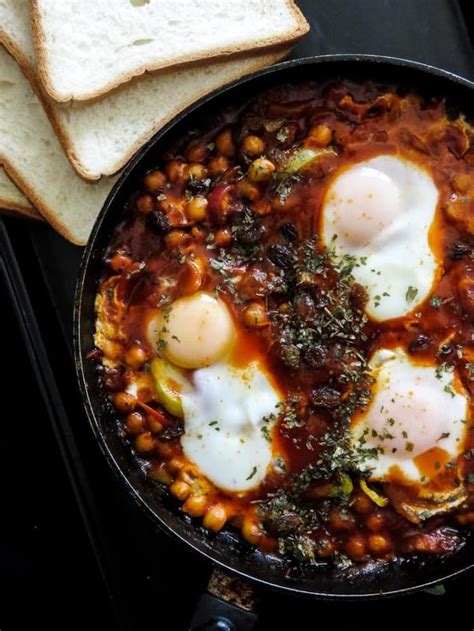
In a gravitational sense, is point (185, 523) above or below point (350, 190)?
below

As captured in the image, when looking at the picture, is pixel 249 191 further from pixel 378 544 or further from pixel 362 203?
pixel 378 544

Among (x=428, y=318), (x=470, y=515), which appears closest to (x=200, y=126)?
(x=428, y=318)

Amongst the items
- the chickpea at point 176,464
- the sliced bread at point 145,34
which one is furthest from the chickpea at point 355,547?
the sliced bread at point 145,34

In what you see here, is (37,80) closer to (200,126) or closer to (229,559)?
(200,126)

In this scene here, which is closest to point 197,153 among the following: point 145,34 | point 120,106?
point 120,106

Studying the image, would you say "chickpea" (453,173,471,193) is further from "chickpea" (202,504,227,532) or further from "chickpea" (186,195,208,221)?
"chickpea" (202,504,227,532)

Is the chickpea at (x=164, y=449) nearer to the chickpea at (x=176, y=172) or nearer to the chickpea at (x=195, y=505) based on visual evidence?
the chickpea at (x=195, y=505)
